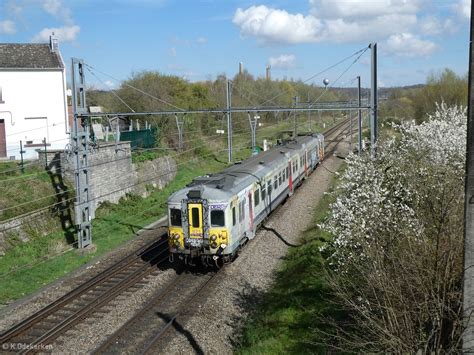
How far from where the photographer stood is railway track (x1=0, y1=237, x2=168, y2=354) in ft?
39.4

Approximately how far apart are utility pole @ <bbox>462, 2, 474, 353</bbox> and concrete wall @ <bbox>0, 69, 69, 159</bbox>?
28.5m

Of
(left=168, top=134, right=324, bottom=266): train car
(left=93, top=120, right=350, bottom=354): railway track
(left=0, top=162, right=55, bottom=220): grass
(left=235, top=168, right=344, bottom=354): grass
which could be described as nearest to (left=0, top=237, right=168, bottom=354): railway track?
(left=93, top=120, right=350, bottom=354): railway track

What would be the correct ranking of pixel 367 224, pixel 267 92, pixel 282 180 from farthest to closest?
1. pixel 267 92
2. pixel 282 180
3. pixel 367 224

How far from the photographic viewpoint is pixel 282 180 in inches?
960

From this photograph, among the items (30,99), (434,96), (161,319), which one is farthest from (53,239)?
(434,96)

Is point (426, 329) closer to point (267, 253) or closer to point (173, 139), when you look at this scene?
point (267, 253)

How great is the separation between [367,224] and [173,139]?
28134 mm

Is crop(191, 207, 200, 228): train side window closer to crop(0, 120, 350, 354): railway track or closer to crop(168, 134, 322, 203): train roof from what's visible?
crop(168, 134, 322, 203): train roof

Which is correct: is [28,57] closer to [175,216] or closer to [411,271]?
[175,216]

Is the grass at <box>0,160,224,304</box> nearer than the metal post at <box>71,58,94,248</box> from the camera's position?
Yes

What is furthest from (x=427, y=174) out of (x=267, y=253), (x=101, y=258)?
(x=101, y=258)

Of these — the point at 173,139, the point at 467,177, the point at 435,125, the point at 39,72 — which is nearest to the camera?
the point at 467,177

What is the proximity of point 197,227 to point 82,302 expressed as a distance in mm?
3889


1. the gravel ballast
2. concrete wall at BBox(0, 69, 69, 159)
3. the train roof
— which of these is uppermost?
concrete wall at BBox(0, 69, 69, 159)
